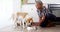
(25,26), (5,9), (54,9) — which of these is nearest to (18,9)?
(5,9)

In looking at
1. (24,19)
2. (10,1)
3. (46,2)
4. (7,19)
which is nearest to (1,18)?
(7,19)

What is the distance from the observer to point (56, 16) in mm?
1443

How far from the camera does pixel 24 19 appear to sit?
4.47 ft

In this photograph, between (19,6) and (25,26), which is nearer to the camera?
(25,26)

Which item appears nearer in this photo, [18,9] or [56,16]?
[56,16]

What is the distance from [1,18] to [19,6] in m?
0.27

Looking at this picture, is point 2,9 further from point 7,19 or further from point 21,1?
point 21,1

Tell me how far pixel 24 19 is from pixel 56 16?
364mm

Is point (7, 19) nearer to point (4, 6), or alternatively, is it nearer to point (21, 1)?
point (4, 6)

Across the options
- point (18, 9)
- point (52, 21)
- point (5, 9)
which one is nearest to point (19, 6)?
point (18, 9)

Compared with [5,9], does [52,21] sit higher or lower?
lower

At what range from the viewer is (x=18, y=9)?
1.57 m

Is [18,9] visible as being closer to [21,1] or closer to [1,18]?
[21,1]

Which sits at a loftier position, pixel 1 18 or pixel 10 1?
pixel 10 1
